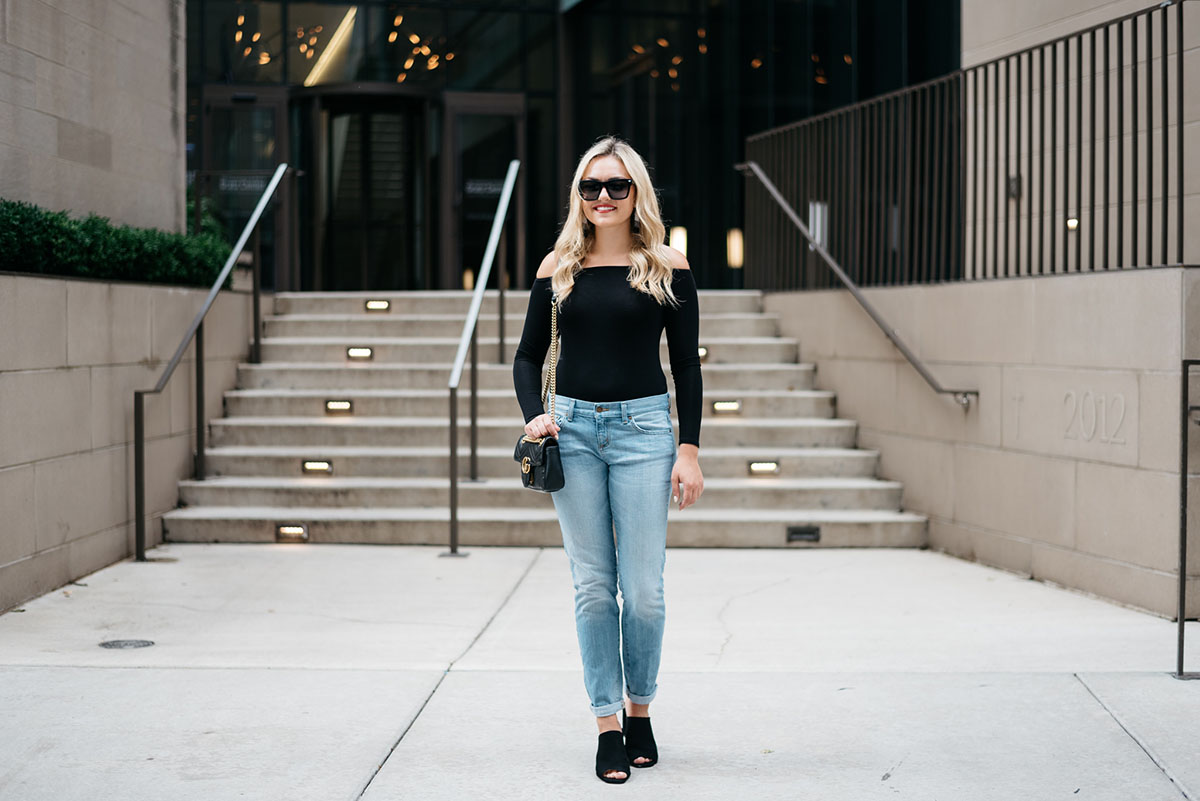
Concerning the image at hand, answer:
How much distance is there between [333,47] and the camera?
52.0ft

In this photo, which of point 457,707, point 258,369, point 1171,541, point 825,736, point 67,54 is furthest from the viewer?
point 258,369

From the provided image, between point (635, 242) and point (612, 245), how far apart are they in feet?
0.24

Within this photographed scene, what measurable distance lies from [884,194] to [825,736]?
233 inches

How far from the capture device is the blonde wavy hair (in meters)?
3.93

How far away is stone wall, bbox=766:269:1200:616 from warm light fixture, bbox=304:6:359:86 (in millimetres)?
8685

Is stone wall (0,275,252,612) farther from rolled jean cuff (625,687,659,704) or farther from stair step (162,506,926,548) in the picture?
rolled jean cuff (625,687,659,704)

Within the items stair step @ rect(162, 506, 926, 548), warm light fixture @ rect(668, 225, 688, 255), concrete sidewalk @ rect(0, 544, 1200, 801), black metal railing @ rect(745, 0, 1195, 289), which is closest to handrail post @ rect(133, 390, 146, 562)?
concrete sidewalk @ rect(0, 544, 1200, 801)

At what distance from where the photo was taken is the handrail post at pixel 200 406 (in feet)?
29.1

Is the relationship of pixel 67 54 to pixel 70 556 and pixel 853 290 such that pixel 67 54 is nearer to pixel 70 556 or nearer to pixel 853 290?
pixel 70 556

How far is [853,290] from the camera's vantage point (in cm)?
913

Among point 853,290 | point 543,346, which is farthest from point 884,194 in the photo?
point 543,346

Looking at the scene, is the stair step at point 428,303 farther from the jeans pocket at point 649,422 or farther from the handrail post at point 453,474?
the jeans pocket at point 649,422

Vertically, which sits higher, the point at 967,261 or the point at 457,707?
the point at 967,261

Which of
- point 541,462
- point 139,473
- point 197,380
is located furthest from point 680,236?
point 541,462
